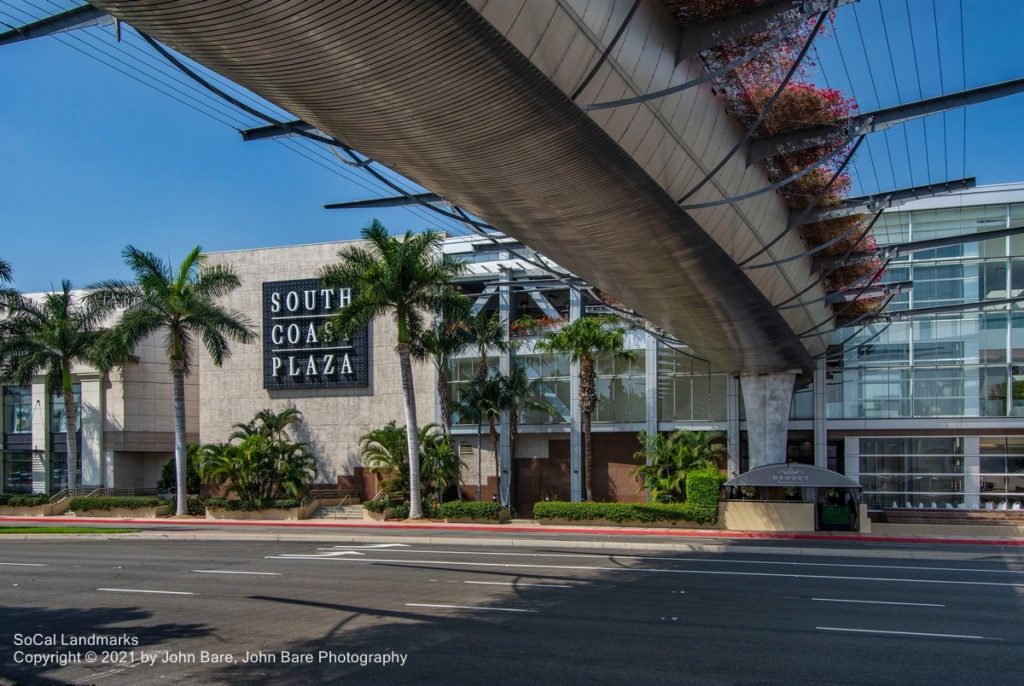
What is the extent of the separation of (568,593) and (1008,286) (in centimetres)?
2996

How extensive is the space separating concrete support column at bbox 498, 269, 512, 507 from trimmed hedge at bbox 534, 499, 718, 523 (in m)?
4.72

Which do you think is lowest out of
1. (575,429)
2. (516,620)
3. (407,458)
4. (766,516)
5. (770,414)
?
(766,516)

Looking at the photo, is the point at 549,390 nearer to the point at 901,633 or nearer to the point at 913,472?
the point at 913,472

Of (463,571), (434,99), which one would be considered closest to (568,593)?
(463,571)

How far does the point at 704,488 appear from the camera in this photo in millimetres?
34656

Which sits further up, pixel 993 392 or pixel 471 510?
pixel 993 392

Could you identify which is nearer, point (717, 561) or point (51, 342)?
point (717, 561)

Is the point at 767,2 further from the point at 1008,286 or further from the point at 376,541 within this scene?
the point at 1008,286

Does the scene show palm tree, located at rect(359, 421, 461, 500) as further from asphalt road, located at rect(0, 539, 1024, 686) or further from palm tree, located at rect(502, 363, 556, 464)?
asphalt road, located at rect(0, 539, 1024, 686)

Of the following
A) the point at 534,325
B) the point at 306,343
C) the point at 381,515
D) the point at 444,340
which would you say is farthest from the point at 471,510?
the point at 306,343

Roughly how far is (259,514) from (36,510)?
13.0 meters

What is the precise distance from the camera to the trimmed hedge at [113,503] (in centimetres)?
4438

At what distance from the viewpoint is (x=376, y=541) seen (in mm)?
28984

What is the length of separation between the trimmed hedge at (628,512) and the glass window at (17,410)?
1315 inches
